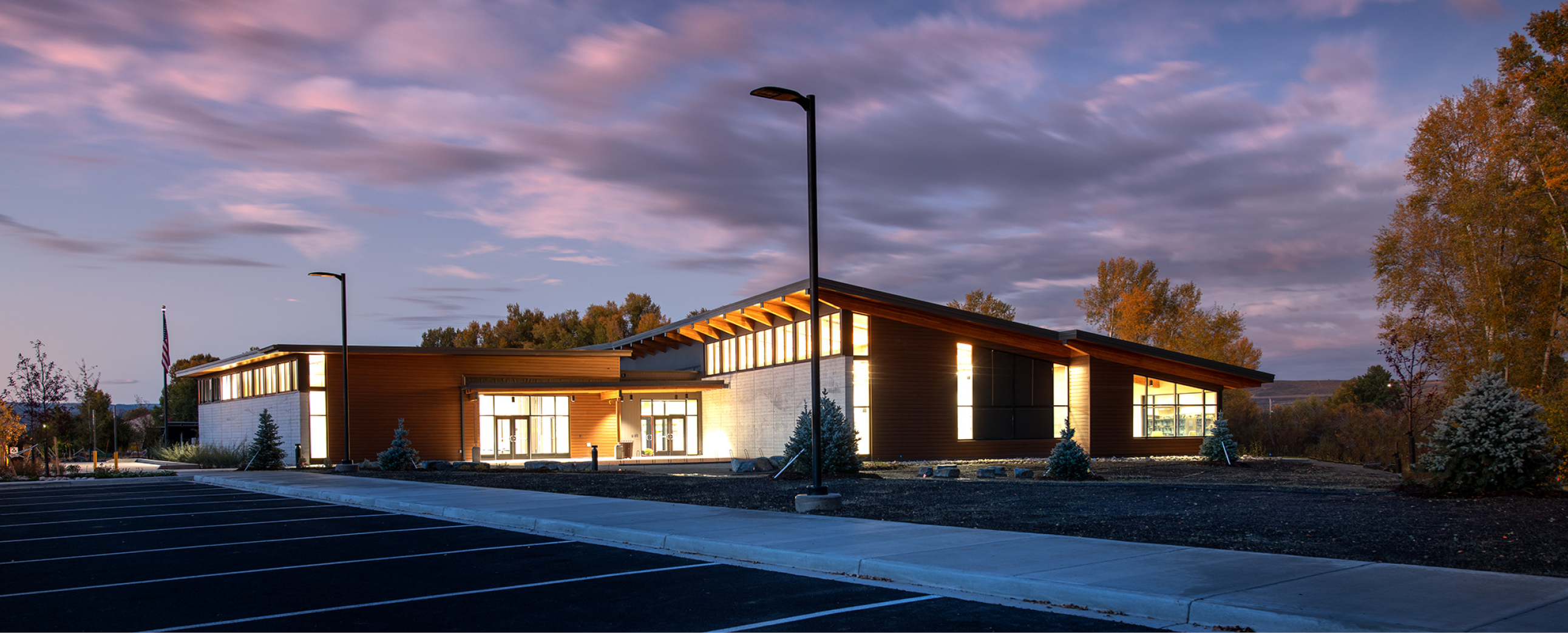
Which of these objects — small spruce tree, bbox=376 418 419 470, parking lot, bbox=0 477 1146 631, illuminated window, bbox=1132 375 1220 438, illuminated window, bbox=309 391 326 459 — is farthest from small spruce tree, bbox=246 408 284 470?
illuminated window, bbox=1132 375 1220 438

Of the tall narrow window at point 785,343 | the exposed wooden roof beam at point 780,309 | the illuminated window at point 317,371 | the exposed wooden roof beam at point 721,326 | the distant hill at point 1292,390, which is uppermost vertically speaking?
the exposed wooden roof beam at point 780,309

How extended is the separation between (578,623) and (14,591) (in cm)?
584

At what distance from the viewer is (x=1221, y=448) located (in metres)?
32.9

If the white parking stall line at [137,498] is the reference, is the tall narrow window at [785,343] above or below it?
above

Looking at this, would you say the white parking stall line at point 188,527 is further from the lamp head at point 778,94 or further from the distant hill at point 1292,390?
the distant hill at point 1292,390

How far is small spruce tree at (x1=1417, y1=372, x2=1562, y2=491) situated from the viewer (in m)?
14.2

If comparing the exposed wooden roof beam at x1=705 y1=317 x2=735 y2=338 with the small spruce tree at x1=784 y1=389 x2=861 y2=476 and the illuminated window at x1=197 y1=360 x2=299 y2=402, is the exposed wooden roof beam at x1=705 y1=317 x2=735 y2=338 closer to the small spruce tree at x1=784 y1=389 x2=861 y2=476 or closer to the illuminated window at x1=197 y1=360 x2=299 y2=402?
the illuminated window at x1=197 y1=360 x2=299 y2=402

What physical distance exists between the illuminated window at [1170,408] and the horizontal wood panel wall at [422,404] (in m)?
22.2

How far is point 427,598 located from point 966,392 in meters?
30.8

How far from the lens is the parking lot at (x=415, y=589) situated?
296 inches

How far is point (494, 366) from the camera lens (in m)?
46.5

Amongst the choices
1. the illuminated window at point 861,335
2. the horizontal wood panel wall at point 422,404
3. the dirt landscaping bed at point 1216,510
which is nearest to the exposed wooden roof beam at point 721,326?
the horizontal wood panel wall at point 422,404

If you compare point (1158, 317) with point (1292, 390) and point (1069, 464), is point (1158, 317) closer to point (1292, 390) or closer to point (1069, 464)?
point (1069, 464)

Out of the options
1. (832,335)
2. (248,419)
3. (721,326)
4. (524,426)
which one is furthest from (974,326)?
(248,419)
